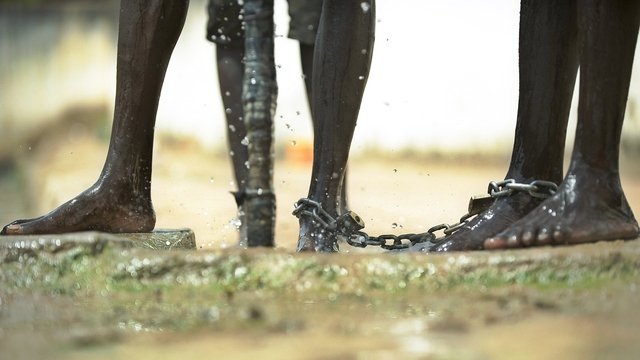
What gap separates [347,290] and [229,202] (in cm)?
557

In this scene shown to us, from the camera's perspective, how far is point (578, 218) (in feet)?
5.71

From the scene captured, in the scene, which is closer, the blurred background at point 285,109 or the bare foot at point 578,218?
the bare foot at point 578,218

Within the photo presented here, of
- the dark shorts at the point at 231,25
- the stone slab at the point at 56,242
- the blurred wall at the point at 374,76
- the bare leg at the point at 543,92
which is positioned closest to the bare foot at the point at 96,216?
the stone slab at the point at 56,242

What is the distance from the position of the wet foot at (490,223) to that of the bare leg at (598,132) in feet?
0.52

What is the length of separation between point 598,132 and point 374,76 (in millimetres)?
6537

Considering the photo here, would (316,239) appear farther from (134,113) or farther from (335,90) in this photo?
(134,113)

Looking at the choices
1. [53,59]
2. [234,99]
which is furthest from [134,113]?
[53,59]

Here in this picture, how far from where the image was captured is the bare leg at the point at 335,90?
89.8 inches

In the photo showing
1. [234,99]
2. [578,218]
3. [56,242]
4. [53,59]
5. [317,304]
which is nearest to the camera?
[317,304]

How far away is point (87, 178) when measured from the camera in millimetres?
7938

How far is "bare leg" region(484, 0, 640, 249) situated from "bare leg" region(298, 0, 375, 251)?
2.26 feet

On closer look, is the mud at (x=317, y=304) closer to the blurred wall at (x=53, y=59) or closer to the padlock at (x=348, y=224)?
the padlock at (x=348, y=224)

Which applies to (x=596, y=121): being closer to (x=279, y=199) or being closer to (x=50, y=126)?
(x=279, y=199)

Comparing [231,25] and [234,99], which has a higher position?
[231,25]
